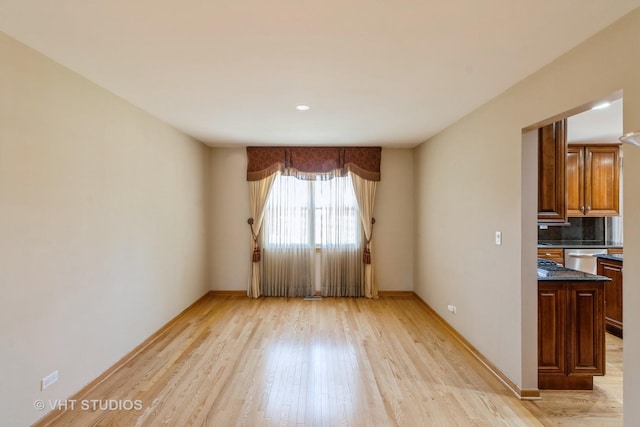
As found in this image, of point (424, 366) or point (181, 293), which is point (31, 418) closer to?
point (181, 293)

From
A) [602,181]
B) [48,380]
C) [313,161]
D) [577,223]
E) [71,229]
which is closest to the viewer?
[48,380]

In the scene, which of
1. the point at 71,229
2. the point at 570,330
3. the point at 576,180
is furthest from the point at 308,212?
the point at 576,180

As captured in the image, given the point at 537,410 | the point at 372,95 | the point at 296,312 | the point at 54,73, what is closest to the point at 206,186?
the point at 296,312

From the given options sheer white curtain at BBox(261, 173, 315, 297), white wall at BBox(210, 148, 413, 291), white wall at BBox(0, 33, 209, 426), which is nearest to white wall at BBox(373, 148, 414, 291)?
white wall at BBox(210, 148, 413, 291)

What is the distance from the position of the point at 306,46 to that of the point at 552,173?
2.26m

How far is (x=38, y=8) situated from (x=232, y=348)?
3122 millimetres

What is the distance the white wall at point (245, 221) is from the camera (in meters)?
5.45

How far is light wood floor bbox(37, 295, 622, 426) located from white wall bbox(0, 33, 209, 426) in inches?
11.5

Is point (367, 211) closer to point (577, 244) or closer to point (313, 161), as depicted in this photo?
point (313, 161)

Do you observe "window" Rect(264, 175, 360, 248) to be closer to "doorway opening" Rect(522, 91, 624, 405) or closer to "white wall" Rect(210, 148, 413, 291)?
"white wall" Rect(210, 148, 413, 291)

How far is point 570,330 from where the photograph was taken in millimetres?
2607

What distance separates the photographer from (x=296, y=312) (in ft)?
15.2

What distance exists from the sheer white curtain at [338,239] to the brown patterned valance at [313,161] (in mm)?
279

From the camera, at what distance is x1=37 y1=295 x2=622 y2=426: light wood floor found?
7.54 ft
